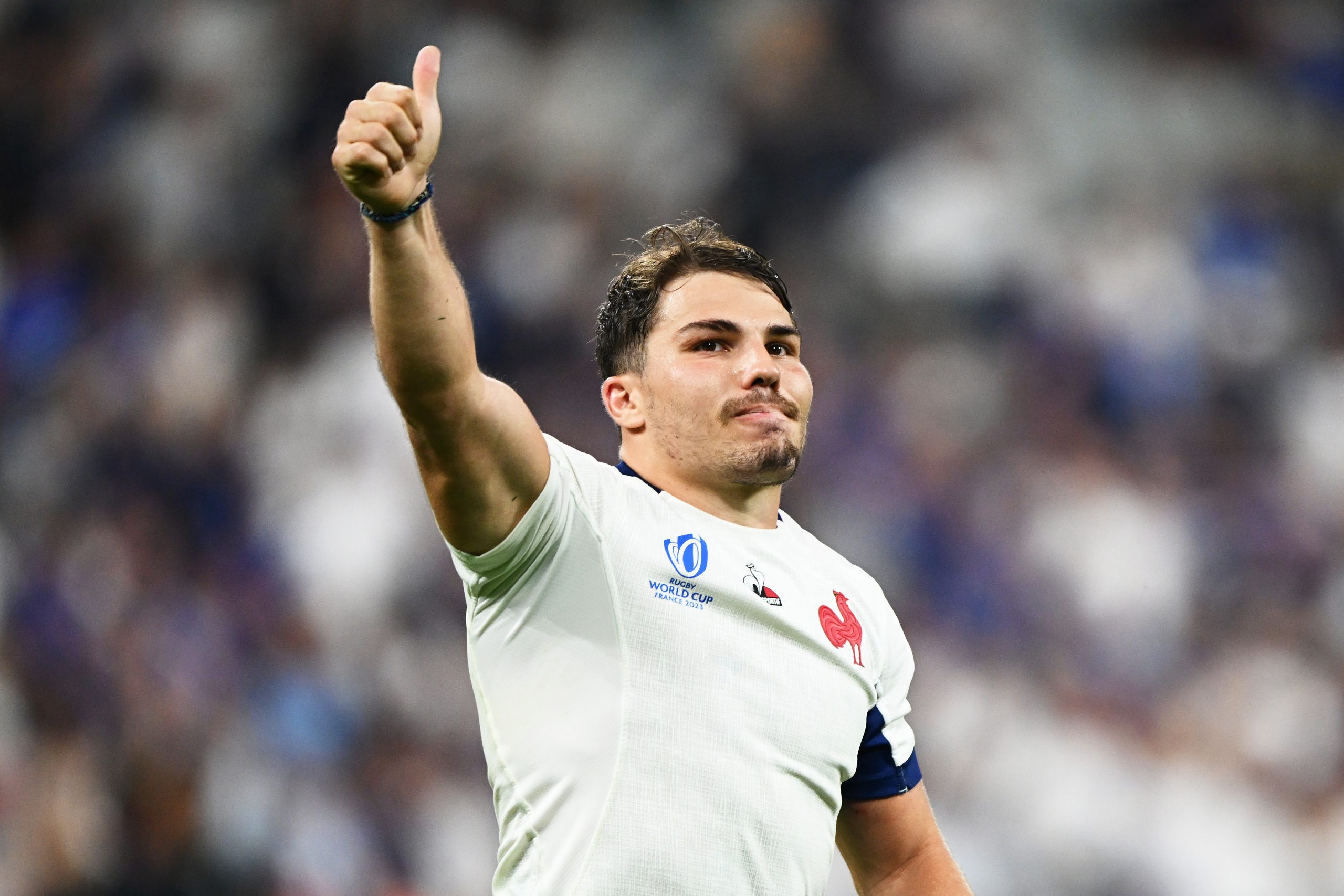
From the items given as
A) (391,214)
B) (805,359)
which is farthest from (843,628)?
(805,359)

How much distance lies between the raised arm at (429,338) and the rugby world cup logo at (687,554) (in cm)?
32

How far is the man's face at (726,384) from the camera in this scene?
8.25ft

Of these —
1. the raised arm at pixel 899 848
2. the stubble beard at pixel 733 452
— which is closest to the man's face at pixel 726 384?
the stubble beard at pixel 733 452

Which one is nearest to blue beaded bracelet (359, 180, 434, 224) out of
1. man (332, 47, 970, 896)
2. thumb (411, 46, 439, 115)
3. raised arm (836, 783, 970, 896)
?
man (332, 47, 970, 896)

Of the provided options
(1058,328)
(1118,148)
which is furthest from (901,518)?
(1118,148)

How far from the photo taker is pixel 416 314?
1.86 metres

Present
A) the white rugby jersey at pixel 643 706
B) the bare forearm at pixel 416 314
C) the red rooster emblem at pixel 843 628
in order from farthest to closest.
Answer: the red rooster emblem at pixel 843 628
the white rugby jersey at pixel 643 706
the bare forearm at pixel 416 314

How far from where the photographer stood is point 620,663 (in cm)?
214

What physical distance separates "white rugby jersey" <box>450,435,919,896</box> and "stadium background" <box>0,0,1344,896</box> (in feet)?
10.7

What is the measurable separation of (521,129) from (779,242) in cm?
148

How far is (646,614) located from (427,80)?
0.89 m

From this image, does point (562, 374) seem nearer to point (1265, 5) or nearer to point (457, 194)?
point (457, 194)

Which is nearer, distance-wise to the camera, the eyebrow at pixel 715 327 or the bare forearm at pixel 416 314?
the bare forearm at pixel 416 314

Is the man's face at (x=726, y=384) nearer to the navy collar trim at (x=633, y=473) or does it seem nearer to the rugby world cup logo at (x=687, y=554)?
the navy collar trim at (x=633, y=473)
